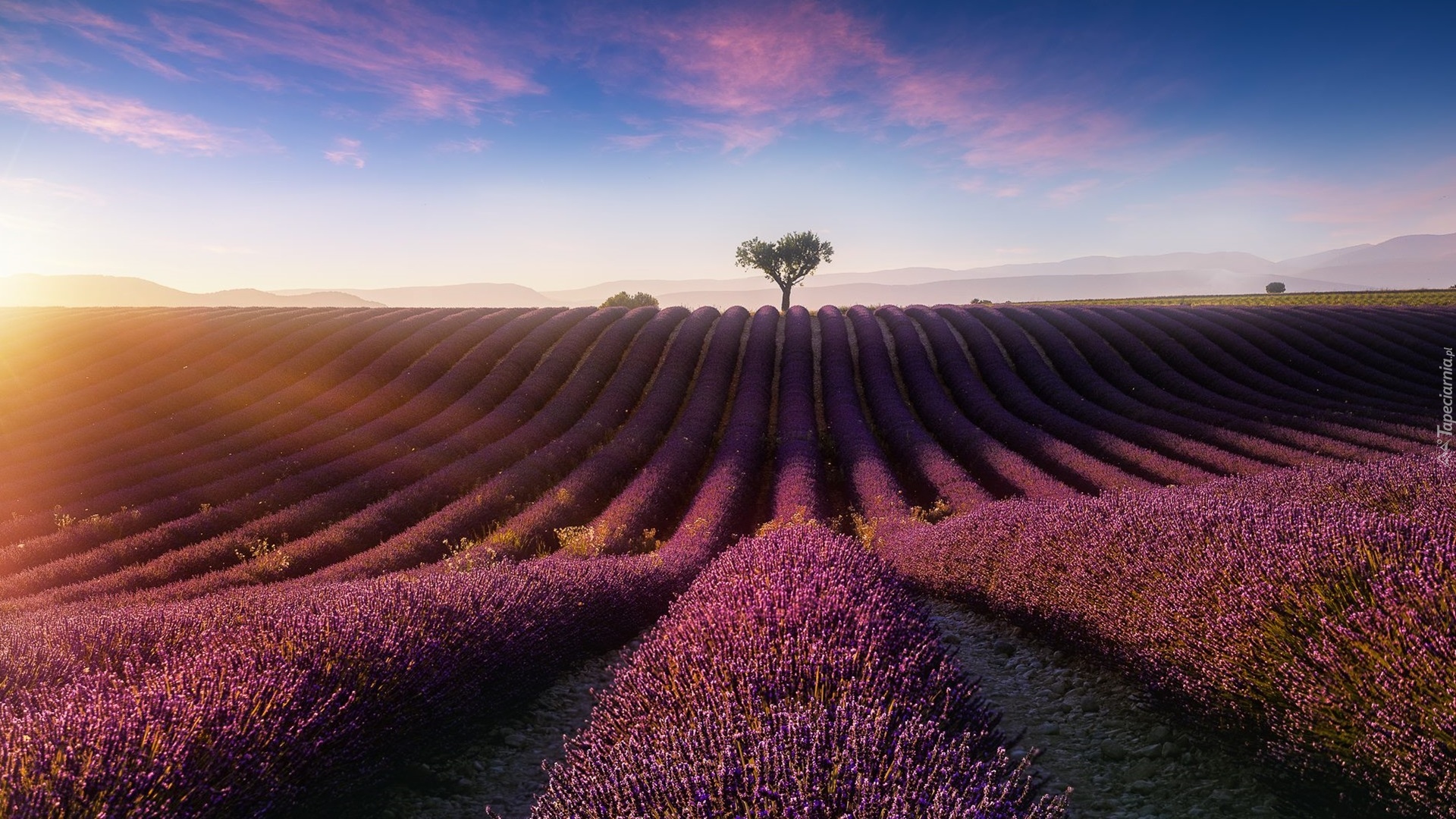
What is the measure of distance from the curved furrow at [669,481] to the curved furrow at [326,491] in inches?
163

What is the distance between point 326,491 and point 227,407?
21.5ft

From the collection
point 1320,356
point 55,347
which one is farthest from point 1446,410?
point 55,347

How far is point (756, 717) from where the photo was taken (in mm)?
2705

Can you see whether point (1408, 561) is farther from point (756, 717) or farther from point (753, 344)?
point (753, 344)

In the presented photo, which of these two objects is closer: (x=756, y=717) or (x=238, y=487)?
(x=756, y=717)

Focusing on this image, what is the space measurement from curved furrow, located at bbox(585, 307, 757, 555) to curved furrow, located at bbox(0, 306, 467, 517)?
8711mm

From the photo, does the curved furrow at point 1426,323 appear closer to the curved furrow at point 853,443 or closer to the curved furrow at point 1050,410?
the curved furrow at point 1050,410

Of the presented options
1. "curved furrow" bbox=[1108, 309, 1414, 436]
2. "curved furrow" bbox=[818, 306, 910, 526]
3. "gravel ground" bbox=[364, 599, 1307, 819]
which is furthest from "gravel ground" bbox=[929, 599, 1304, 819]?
"curved furrow" bbox=[1108, 309, 1414, 436]

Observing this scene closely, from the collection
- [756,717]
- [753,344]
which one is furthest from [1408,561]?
[753,344]

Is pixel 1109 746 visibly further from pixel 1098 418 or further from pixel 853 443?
pixel 1098 418

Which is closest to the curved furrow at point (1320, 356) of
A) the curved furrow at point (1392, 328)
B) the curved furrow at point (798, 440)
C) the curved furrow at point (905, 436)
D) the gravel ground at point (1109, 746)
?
the curved furrow at point (1392, 328)

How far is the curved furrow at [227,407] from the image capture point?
481 inches

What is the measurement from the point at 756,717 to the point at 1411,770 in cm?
269

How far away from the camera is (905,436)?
50.4 ft
